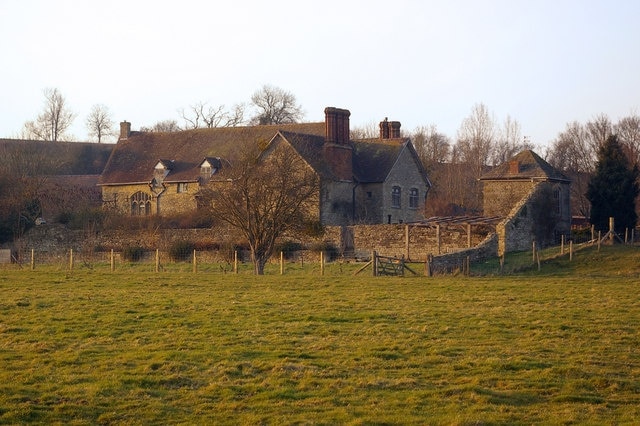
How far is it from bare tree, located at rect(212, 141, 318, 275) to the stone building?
33.5ft

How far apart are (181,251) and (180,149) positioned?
18.3 metres

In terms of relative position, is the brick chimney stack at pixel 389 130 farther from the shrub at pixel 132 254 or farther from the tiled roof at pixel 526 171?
the shrub at pixel 132 254

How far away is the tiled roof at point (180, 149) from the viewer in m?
64.0

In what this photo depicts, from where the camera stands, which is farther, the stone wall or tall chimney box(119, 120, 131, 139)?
tall chimney box(119, 120, 131, 139)

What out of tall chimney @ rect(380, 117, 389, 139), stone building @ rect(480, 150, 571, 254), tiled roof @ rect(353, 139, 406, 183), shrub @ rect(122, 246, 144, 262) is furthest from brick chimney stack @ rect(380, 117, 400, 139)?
shrub @ rect(122, 246, 144, 262)

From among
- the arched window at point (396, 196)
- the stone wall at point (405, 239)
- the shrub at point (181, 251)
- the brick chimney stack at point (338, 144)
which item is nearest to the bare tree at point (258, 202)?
the stone wall at point (405, 239)

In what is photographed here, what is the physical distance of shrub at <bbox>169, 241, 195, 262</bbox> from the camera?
50.2 m

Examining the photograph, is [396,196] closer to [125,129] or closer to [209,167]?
[209,167]

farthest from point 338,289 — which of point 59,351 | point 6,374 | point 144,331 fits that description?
point 6,374

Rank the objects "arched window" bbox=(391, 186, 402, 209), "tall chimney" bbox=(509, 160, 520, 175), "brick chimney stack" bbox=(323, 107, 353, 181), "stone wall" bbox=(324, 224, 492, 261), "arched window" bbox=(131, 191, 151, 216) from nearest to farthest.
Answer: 1. "stone wall" bbox=(324, 224, 492, 261)
2. "tall chimney" bbox=(509, 160, 520, 175)
3. "brick chimney stack" bbox=(323, 107, 353, 181)
4. "arched window" bbox=(391, 186, 402, 209)
5. "arched window" bbox=(131, 191, 151, 216)

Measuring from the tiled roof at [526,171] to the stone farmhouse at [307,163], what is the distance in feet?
20.9

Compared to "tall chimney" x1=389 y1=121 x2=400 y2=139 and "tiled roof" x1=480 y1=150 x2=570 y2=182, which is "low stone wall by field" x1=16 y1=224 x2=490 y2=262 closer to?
"tiled roof" x1=480 y1=150 x2=570 y2=182

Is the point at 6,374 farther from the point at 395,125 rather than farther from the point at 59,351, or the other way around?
the point at 395,125

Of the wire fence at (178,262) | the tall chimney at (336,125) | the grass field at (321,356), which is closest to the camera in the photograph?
the grass field at (321,356)
